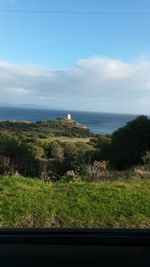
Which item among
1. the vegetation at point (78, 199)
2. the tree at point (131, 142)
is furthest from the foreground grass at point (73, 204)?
the tree at point (131, 142)

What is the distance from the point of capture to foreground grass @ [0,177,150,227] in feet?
24.8

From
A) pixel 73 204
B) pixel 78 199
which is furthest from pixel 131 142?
pixel 73 204

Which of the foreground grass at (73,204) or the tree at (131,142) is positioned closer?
the foreground grass at (73,204)

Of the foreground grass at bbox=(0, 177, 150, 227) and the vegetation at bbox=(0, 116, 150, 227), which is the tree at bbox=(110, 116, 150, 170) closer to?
the vegetation at bbox=(0, 116, 150, 227)

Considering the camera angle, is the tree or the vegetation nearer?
the vegetation

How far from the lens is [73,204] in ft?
27.7

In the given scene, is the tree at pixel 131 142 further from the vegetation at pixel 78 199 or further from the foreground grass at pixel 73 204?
the foreground grass at pixel 73 204

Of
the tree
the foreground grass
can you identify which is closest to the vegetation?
the foreground grass

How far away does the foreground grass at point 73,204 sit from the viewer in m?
7.57

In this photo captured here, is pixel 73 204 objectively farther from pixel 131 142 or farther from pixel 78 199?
pixel 131 142

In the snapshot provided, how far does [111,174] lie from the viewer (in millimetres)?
11883

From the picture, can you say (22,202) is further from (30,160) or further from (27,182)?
(30,160)

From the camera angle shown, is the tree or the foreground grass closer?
the foreground grass
